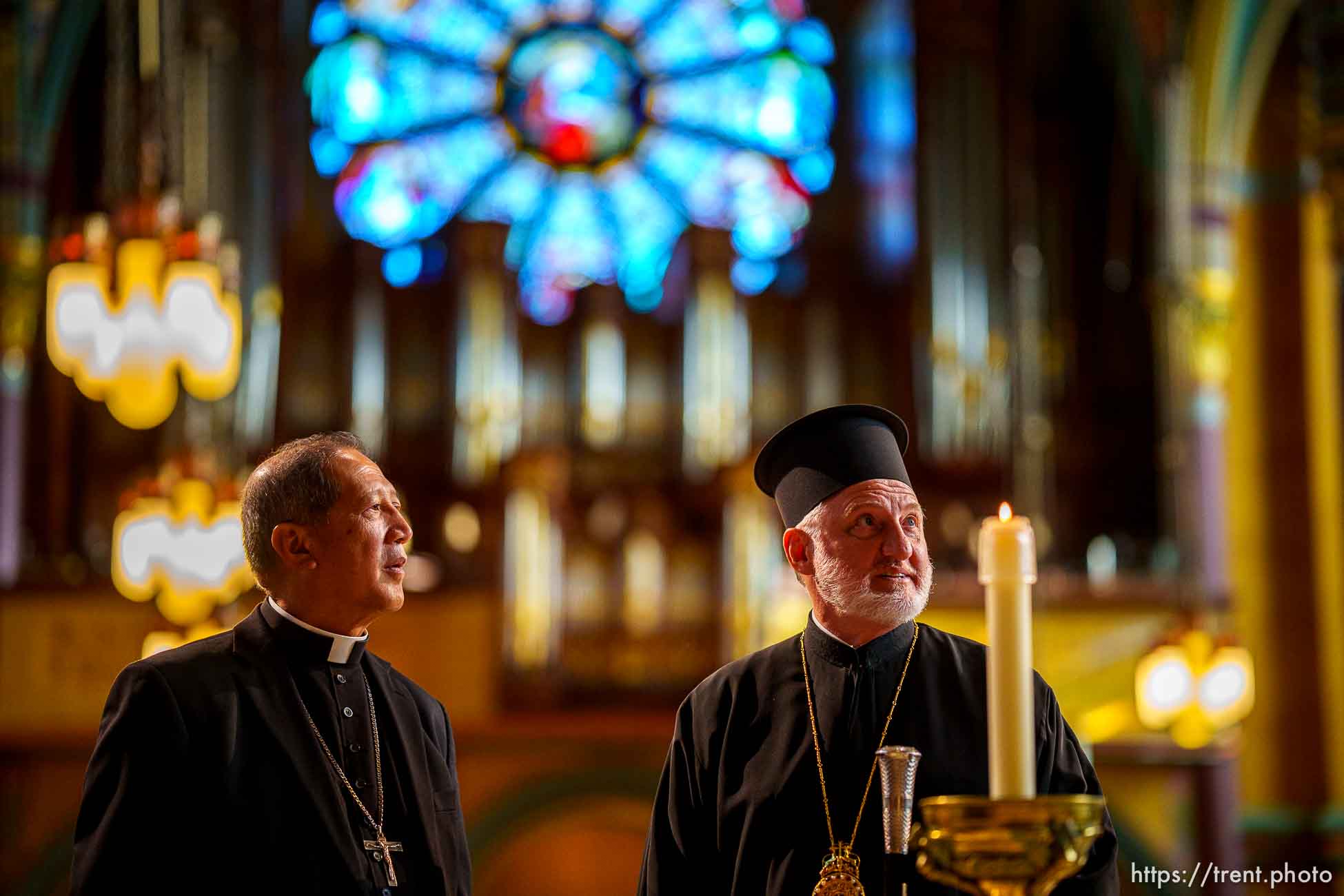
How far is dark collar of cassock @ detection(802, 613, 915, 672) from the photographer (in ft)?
10.8

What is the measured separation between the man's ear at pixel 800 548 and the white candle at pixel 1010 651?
1136mm

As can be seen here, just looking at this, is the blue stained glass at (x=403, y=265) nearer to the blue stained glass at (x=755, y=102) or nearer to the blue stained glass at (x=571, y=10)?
the blue stained glass at (x=755, y=102)

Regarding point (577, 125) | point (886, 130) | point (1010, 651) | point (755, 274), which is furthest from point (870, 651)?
point (577, 125)

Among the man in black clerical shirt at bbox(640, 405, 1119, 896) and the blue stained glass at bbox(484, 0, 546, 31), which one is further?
the blue stained glass at bbox(484, 0, 546, 31)

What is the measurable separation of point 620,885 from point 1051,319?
4602 millimetres

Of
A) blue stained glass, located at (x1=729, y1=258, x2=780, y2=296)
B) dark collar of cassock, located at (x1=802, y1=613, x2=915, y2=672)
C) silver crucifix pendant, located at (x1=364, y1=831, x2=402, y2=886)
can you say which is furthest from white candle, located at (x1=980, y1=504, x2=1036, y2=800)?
blue stained glass, located at (x1=729, y1=258, x2=780, y2=296)

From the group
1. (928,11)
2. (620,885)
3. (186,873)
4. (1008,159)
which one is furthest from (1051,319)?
(186,873)

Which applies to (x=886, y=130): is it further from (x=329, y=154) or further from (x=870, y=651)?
(x=870, y=651)

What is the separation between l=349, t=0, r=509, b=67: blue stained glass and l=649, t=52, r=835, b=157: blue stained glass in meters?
1.29

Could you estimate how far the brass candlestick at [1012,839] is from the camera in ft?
6.70

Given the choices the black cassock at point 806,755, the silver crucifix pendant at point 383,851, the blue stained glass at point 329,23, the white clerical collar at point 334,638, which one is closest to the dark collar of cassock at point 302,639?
the white clerical collar at point 334,638

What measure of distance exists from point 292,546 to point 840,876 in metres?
1.05

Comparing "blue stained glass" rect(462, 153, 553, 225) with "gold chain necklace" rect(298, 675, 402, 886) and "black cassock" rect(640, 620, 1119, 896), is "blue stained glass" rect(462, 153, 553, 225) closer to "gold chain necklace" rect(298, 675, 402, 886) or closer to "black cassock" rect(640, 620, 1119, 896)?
Result: "black cassock" rect(640, 620, 1119, 896)

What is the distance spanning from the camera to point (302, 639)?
10.3 feet
